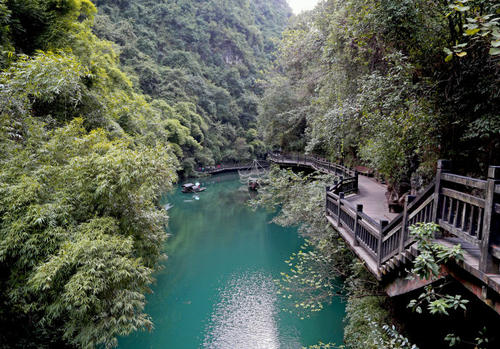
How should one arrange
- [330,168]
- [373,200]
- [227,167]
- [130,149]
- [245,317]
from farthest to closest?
[227,167] → [330,168] → [245,317] → [373,200] → [130,149]

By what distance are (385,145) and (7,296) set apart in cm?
814

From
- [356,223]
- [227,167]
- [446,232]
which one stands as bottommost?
[227,167]

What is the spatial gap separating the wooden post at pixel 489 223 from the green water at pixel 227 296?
607 cm

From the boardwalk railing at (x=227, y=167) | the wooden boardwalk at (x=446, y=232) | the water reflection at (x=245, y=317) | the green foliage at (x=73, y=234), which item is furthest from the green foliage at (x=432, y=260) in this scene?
the boardwalk railing at (x=227, y=167)

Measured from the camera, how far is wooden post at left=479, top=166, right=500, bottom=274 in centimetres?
212

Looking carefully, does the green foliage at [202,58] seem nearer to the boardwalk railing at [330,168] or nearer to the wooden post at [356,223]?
the boardwalk railing at [330,168]

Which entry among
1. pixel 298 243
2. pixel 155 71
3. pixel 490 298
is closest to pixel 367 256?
pixel 490 298

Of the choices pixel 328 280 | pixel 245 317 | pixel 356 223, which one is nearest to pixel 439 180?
pixel 356 223

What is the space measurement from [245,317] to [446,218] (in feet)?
23.7

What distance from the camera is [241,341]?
24.2 ft

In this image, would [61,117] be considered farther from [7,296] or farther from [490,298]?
[490,298]

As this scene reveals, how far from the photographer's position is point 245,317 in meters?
8.34

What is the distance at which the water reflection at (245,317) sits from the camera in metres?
7.38

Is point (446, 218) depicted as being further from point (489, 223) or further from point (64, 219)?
point (64, 219)
